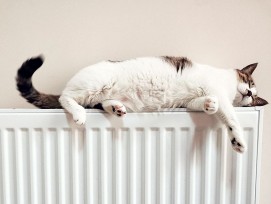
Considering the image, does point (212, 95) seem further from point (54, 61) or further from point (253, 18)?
point (54, 61)

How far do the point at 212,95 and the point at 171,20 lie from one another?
331 millimetres

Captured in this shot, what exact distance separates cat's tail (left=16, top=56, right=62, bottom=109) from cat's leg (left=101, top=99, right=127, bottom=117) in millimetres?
181

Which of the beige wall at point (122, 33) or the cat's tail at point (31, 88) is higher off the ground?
the beige wall at point (122, 33)

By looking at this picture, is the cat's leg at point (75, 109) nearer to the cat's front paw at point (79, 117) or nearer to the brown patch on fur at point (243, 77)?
the cat's front paw at point (79, 117)

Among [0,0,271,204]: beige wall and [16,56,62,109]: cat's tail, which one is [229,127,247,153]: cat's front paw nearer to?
[0,0,271,204]: beige wall

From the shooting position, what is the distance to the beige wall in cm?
103

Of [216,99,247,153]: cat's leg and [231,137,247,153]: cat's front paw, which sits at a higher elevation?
[216,99,247,153]: cat's leg

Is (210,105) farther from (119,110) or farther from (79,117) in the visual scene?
(79,117)

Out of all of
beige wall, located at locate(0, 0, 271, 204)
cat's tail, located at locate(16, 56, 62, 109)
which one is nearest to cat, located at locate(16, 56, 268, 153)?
cat's tail, located at locate(16, 56, 62, 109)

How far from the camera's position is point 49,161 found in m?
0.89

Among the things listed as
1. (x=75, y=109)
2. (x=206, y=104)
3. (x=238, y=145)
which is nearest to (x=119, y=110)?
(x=75, y=109)

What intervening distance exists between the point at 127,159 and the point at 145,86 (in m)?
0.22

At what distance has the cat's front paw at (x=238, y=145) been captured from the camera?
828mm

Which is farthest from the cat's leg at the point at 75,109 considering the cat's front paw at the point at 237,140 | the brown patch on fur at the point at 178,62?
the cat's front paw at the point at 237,140
